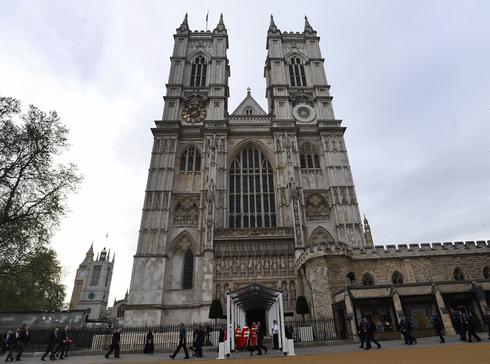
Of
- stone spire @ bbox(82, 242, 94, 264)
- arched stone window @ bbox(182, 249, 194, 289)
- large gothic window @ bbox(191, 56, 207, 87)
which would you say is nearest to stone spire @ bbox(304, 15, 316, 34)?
large gothic window @ bbox(191, 56, 207, 87)

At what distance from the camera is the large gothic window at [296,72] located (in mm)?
35994

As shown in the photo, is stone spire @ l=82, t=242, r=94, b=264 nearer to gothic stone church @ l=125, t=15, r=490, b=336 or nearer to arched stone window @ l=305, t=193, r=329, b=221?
gothic stone church @ l=125, t=15, r=490, b=336

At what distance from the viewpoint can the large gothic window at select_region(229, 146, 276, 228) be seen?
89.4ft

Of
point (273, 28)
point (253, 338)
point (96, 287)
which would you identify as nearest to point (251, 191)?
point (253, 338)

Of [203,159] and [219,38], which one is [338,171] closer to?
[203,159]

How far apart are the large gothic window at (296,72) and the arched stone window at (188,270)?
23705 millimetres

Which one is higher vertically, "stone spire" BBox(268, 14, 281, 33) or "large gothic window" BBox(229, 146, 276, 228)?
"stone spire" BBox(268, 14, 281, 33)

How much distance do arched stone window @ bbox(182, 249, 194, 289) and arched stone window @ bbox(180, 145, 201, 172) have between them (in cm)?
843

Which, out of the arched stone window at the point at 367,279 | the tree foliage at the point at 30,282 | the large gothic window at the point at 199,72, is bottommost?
the arched stone window at the point at 367,279

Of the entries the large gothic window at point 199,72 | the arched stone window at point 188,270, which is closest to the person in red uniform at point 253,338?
the arched stone window at point 188,270

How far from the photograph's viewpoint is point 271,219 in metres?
27.3

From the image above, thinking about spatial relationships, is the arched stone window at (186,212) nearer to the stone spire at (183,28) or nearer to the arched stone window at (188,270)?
the arched stone window at (188,270)

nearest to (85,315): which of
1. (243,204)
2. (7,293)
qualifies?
(7,293)

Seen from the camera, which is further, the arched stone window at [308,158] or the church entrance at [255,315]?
the arched stone window at [308,158]
